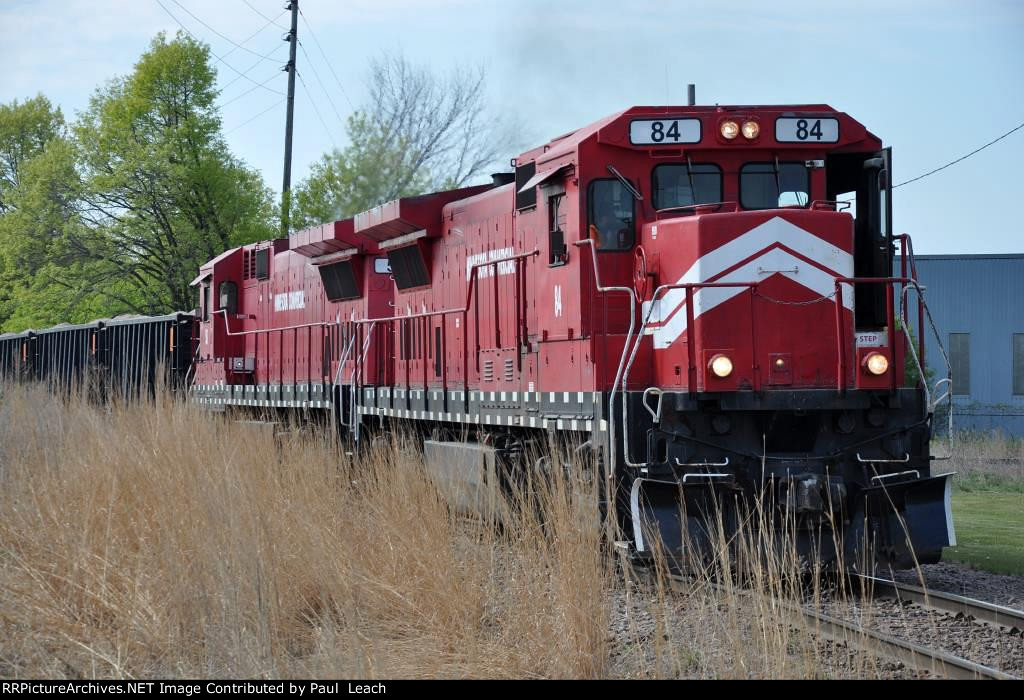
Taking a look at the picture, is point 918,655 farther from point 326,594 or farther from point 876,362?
point 326,594

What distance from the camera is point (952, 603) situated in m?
7.09

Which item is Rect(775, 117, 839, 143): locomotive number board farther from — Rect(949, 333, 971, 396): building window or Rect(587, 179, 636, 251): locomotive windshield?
Rect(949, 333, 971, 396): building window

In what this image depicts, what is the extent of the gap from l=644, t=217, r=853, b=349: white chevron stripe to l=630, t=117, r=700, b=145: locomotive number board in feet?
3.49

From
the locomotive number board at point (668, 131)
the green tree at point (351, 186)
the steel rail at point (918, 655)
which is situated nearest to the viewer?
the steel rail at point (918, 655)

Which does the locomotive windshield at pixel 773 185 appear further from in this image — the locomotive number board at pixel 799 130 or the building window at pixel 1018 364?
the building window at pixel 1018 364

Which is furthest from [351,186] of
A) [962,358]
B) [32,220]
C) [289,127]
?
[962,358]

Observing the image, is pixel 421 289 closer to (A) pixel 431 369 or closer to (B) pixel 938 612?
(A) pixel 431 369

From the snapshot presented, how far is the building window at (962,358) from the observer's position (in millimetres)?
35844

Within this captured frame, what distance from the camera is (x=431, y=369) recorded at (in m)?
12.4

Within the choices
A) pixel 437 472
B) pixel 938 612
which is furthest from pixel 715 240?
pixel 437 472

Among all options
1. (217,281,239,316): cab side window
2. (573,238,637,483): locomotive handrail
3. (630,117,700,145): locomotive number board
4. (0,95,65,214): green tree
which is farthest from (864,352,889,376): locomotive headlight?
(0,95,65,214): green tree

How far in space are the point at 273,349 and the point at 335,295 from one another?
2686 mm

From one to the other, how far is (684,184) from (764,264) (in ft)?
3.59

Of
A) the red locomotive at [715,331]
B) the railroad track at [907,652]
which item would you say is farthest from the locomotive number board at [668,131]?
the railroad track at [907,652]
